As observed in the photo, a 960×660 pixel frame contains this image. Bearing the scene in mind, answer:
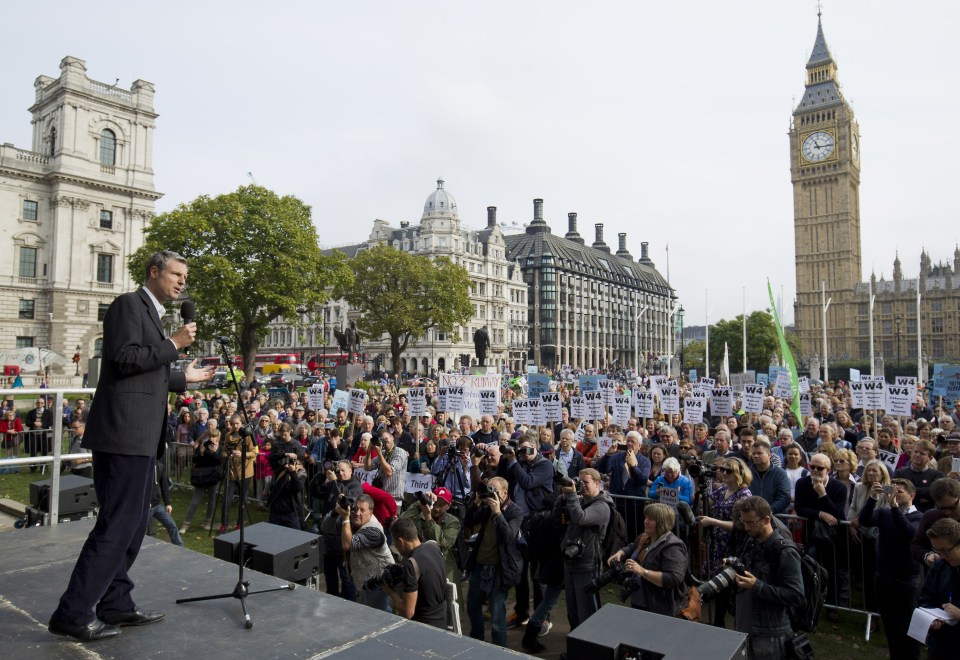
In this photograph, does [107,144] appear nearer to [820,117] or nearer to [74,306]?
[74,306]

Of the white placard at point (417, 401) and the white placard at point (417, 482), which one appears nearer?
the white placard at point (417, 482)

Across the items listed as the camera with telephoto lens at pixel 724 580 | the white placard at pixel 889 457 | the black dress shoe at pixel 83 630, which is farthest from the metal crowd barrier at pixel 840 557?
the black dress shoe at pixel 83 630

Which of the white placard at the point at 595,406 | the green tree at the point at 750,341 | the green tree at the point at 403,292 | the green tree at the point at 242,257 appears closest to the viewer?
the white placard at the point at 595,406

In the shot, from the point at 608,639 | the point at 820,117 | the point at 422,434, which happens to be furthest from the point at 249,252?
the point at 820,117

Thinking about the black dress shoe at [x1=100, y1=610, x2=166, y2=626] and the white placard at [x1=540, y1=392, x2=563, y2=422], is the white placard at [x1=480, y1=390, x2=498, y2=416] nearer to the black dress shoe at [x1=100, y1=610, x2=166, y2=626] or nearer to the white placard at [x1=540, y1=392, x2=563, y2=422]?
the white placard at [x1=540, y1=392, x2=563, y2=422]

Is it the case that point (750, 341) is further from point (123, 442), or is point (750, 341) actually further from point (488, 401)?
point (123, 442)

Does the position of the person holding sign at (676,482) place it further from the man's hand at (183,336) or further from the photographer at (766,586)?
Result: the man's hand at (183,336)

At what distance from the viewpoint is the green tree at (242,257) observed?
123 ft

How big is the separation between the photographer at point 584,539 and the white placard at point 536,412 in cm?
793

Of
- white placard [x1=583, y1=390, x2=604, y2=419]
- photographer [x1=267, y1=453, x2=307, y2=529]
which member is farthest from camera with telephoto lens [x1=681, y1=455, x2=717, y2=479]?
white placard [x1=583, y1=390, x2=604, y2=419]

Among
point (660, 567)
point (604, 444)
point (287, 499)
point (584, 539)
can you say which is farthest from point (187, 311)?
point (604, 444)

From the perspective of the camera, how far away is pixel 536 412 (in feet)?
47.3

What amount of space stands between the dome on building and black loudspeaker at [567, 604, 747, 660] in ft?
279

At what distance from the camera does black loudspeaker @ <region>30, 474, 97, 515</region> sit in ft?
21.0
